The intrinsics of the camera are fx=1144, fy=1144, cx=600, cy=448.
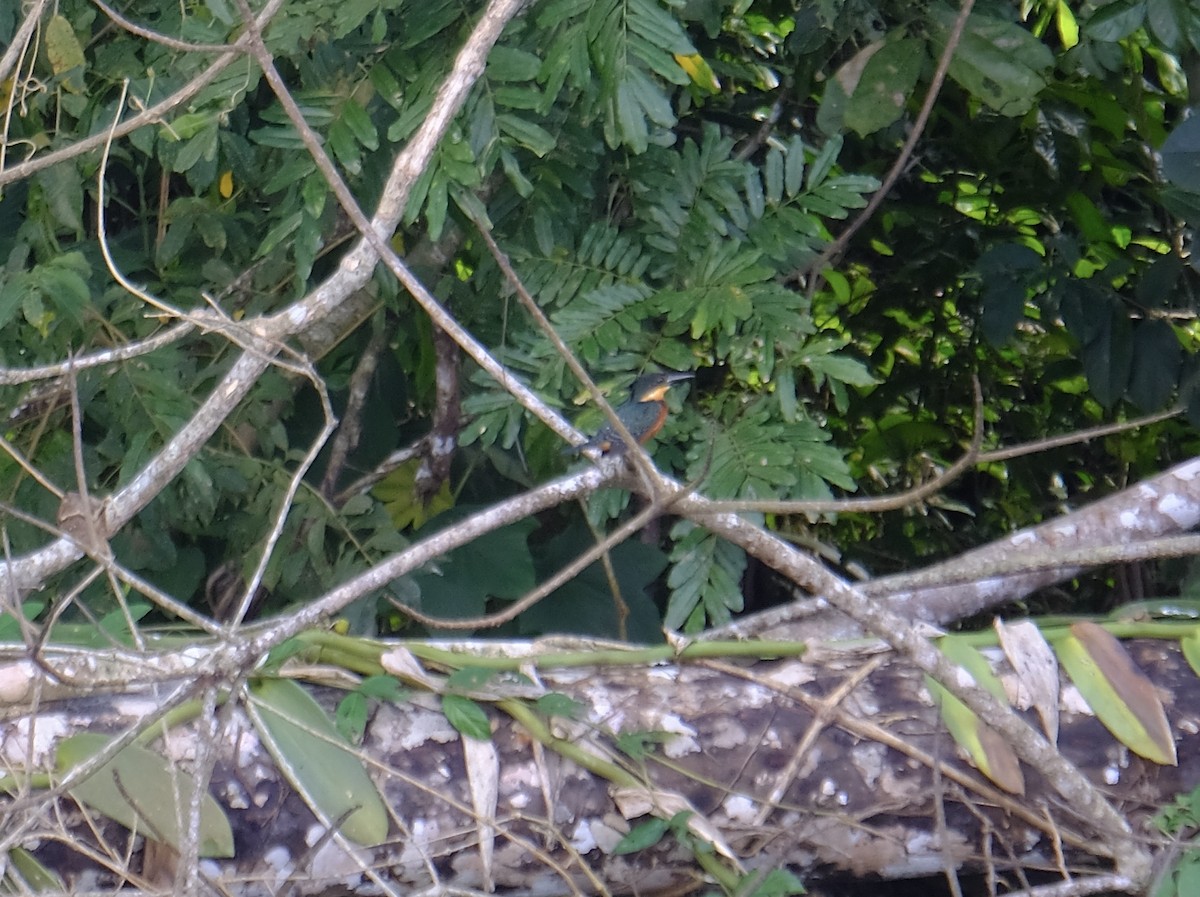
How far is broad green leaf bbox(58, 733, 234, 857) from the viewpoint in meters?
1.40

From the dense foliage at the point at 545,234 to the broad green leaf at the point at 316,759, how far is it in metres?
0.70

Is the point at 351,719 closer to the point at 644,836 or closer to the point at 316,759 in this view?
the point at 316,759

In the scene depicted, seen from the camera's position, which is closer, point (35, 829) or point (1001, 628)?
point (35, 829)

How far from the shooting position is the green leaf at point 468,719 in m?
1.56

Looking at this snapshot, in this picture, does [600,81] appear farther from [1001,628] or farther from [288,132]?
[1001,628]

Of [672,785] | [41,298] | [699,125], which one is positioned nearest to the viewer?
[672,785]

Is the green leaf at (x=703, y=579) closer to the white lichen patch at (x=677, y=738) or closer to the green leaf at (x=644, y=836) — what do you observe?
the white lichen patch at (x=677, y=738)

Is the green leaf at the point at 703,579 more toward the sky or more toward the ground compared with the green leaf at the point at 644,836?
more toward the ground

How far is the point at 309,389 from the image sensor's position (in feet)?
10.5

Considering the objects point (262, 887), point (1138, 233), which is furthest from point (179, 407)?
point (1138, 233)

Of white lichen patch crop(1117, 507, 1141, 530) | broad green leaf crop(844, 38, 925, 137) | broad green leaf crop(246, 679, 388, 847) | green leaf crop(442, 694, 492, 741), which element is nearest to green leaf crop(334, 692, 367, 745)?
broad green leaf crop(246, 679, 388, 847)

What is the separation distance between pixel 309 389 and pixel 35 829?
189cm

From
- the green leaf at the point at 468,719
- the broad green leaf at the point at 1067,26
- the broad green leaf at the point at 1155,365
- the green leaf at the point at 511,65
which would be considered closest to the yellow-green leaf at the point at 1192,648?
the green leaf at the point at 468,719

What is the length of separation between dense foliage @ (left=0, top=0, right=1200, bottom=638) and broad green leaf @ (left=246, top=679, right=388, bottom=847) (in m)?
0.70
